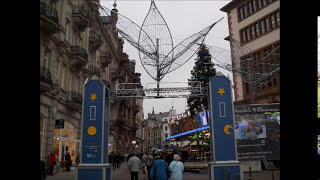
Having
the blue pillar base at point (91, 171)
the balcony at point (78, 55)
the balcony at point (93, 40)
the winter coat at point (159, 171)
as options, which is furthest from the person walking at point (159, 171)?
the balcony at point (93, 40)

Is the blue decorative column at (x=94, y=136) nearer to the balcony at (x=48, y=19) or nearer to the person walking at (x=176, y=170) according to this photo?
the person walking at (x=176, y=170)

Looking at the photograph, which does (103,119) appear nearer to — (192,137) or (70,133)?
(70,133)

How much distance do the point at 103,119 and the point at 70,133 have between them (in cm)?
1222

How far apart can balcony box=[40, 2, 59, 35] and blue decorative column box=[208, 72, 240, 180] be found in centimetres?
1064

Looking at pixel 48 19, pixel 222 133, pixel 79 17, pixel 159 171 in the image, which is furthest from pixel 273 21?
pixel 159 171

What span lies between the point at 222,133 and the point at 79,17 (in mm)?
16667

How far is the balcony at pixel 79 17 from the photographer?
23359 millimetres

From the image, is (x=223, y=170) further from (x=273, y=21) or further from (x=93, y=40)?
(x=273, y=21)

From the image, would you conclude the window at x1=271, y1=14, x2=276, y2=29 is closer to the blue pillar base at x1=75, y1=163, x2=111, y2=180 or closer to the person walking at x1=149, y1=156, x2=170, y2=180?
the blue pillar base at x1=75, y1=163, x2=111, y2=180

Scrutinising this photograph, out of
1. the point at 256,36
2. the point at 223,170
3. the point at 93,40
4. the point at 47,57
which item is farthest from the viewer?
the point at 256,36

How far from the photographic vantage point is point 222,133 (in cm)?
1217

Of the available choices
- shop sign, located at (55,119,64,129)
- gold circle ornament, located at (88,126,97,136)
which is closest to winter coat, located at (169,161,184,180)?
gold circle ornament, located at (88,126,97,136)

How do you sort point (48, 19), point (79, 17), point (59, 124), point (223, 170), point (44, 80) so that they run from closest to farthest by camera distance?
point (223, 170) → point (44, 80) → point (48, 19) → point (59, 124) → point (79, 17)

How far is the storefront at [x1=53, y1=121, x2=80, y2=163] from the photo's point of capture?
20605mm
